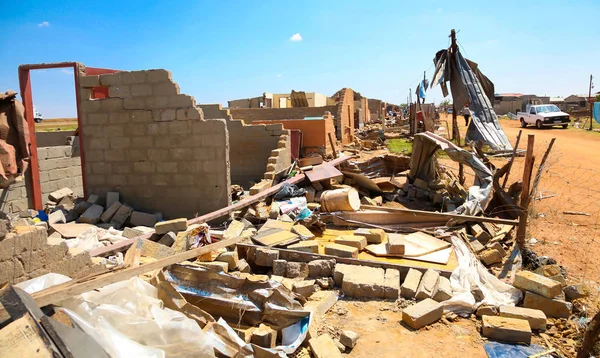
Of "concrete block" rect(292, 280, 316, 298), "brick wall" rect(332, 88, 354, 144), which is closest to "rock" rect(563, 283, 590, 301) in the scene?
"concrete block" rect(292, 280, 316, 298)

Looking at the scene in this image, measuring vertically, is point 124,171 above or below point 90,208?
above

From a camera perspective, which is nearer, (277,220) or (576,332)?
(576,332)

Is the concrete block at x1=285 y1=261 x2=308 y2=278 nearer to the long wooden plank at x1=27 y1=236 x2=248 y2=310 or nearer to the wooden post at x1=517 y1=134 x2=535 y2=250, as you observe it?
the long wooden plank at x1=27 y1=236 x2=248 y2=310

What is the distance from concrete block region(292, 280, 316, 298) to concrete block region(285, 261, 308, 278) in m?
0.45

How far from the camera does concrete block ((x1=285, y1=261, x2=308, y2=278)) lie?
18.5 ft

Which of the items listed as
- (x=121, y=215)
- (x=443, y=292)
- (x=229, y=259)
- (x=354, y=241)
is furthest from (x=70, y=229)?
(x=443, y=292)

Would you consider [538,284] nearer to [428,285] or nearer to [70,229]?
[428,285]

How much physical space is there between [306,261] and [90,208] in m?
4.81

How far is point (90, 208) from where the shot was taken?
8180 mm

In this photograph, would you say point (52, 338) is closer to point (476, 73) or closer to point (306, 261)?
point (306, 261)

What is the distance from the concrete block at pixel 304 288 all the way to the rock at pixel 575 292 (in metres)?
3.03

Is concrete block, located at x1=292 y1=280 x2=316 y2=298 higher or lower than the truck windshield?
lower

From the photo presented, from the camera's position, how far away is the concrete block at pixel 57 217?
7.73 metres

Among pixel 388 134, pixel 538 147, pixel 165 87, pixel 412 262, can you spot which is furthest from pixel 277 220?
pixel 388 134
